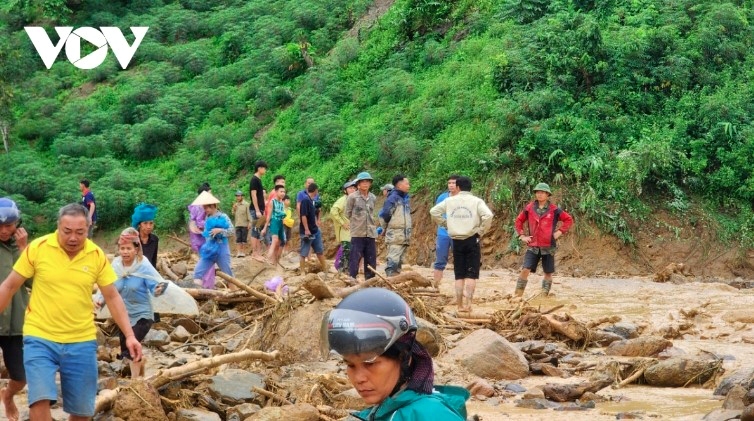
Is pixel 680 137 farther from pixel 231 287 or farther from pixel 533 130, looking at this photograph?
pixel 231 287

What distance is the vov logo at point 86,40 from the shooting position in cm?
3800

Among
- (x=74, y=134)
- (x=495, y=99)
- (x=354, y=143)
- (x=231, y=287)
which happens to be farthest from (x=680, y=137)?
(x=74, y=134)

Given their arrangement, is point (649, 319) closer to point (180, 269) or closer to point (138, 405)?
point (180, 269)

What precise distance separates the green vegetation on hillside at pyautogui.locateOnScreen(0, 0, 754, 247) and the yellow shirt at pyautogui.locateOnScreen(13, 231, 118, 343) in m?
15.3

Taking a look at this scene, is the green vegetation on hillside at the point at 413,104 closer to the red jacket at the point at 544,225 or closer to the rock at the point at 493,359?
the red jacket at the point at 544,225

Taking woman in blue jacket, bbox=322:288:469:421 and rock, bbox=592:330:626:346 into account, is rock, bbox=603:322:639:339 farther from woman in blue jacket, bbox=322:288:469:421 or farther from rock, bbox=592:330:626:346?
woman in blue jacket, bbox=322:288:469:421

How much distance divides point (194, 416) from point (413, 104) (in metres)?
18.6

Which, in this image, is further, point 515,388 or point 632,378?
point 632,378

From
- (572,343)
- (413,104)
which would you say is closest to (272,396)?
(572,343)

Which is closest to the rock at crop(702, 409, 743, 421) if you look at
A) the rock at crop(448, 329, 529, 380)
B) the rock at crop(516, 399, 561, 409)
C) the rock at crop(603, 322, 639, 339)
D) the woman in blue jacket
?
the rock at crop(516, 399, 561, 409)

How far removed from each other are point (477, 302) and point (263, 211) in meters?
6.07

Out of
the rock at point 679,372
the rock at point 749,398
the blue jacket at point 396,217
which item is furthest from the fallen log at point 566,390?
the blue jacket at point 396,217

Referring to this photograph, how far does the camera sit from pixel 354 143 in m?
25.8

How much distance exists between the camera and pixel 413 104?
25109mm
